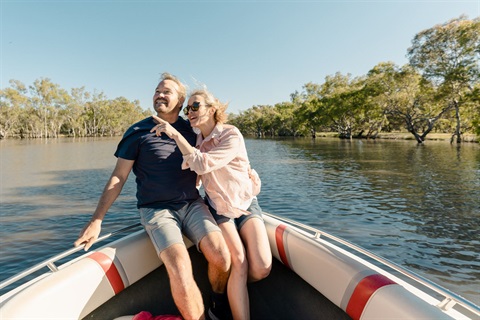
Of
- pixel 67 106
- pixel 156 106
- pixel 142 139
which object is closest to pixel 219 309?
pixel 142 139

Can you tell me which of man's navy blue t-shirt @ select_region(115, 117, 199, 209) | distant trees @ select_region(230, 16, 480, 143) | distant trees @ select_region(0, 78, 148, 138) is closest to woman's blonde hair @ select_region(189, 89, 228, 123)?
man's navy blue t-shirt @ select_region(115, 117, 199, 209)

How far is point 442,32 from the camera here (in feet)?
113

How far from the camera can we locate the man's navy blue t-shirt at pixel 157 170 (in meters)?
2.64

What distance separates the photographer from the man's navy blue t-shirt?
2641 millimetres

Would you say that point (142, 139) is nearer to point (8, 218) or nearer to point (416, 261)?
point (416, 261)

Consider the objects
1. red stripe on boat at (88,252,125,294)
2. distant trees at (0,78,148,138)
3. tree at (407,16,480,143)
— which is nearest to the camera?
red stripe on boat at (88,252,125,294)

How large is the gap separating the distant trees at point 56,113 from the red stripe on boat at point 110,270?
314ft

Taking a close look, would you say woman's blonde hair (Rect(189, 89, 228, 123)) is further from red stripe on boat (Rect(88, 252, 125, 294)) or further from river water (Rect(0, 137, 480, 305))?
river water (Rect(0, 137, 480, 305))

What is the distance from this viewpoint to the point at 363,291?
184 centimetres

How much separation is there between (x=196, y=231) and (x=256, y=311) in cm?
107

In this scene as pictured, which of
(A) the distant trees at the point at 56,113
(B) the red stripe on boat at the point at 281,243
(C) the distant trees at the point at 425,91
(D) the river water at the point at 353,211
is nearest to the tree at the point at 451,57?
(C) the distant trees at the point at 425,91

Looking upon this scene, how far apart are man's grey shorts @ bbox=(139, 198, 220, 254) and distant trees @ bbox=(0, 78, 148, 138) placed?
95.7m

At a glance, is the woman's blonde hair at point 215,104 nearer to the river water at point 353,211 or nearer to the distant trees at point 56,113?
the river water at point 353,211

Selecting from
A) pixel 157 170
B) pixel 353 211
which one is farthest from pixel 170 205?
pixel 353 211
